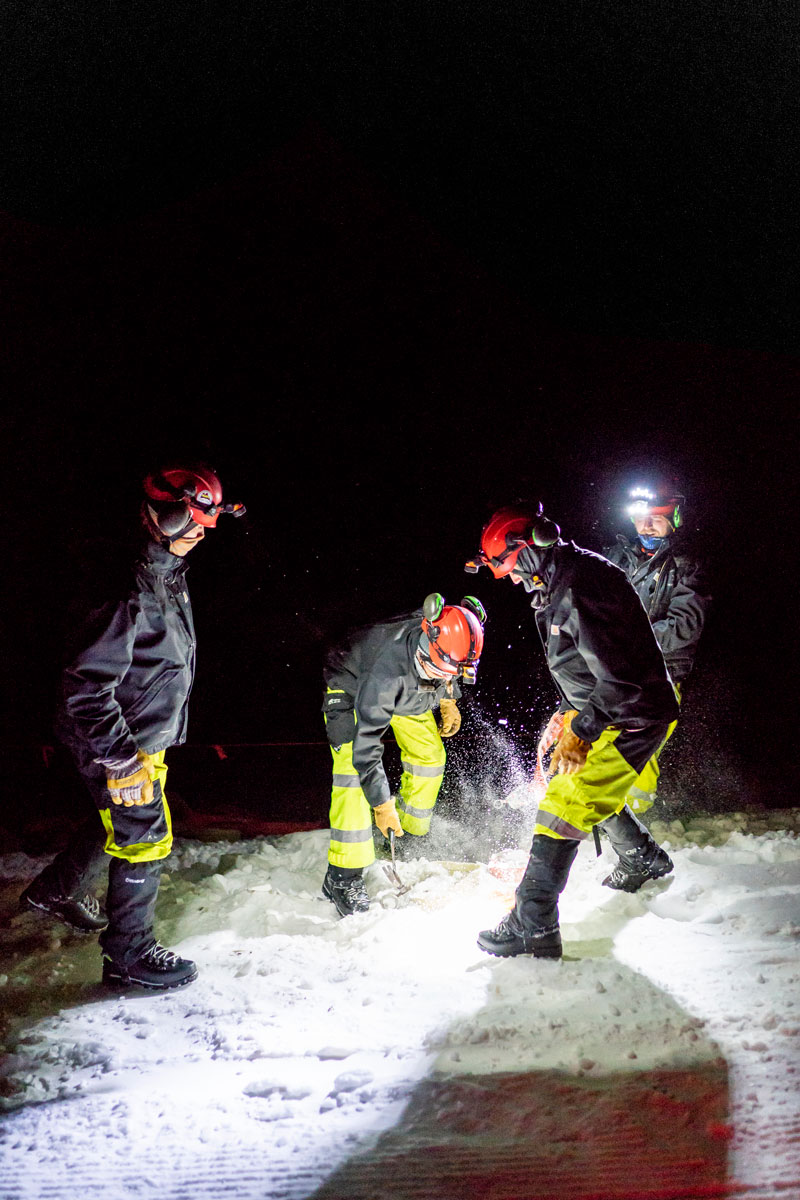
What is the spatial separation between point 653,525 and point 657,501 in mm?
177

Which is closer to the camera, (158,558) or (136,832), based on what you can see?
(136,832)

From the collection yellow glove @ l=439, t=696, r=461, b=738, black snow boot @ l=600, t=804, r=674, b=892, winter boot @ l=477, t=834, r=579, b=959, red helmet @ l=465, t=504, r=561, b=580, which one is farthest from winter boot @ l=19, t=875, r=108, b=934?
black snow boot @ l=600, t=804, r=674, b=892

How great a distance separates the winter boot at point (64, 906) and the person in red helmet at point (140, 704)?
0.49 metres

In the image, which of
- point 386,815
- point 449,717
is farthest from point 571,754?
point 449,717

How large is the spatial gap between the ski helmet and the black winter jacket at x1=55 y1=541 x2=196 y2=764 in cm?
332

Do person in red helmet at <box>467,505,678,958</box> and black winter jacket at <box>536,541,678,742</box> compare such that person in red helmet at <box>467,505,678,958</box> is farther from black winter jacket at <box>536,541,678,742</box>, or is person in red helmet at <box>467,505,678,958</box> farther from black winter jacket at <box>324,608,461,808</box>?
black winter jacket at <box>324,608,461,808</box>

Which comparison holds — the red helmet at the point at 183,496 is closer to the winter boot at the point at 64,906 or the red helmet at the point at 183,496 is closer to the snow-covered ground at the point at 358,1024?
the winter boot at the point at 64,906

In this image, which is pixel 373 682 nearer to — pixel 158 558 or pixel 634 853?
pixel 158 558

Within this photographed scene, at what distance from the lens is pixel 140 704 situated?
10.3 feet

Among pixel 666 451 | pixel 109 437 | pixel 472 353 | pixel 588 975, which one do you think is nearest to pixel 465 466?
pixel 472 353

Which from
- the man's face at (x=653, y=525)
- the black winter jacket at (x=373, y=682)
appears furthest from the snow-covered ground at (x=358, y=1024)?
the man's face at (x=653, y=525)

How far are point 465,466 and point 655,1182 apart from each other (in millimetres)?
11409

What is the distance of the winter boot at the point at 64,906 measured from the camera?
349 centimetres

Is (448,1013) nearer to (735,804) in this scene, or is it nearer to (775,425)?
(735,804)
